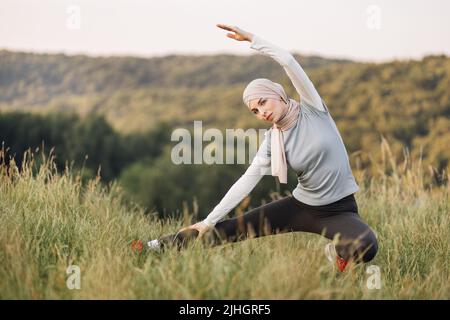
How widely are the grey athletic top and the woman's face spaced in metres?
0.15

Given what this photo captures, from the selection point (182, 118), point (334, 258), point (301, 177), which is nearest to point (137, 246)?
point (301, 177)

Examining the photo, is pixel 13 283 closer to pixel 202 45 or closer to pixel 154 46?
pixel 154 46

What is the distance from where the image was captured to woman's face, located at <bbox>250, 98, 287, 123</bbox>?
3482 mm

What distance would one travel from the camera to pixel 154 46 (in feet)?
157

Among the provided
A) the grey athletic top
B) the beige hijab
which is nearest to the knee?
the grey athletic top

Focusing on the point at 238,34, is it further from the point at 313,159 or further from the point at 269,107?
the point at 313,159

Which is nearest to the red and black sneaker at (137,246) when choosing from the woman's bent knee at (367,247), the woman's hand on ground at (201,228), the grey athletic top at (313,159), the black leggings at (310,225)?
the black leggings at (310,225)

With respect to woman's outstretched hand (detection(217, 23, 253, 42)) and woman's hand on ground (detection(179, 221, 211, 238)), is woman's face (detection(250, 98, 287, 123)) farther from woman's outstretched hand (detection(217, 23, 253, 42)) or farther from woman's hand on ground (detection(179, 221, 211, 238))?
woman's hand on ground (detection(179, 221, 211, 238))

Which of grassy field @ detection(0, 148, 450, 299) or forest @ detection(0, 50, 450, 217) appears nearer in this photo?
grassy field @ detection(0, 148, 450, 299)

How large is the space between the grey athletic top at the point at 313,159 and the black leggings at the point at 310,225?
8cm

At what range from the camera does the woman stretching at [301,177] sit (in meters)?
3.49

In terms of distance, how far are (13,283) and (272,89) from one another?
1.76m

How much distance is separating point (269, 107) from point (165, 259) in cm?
106
